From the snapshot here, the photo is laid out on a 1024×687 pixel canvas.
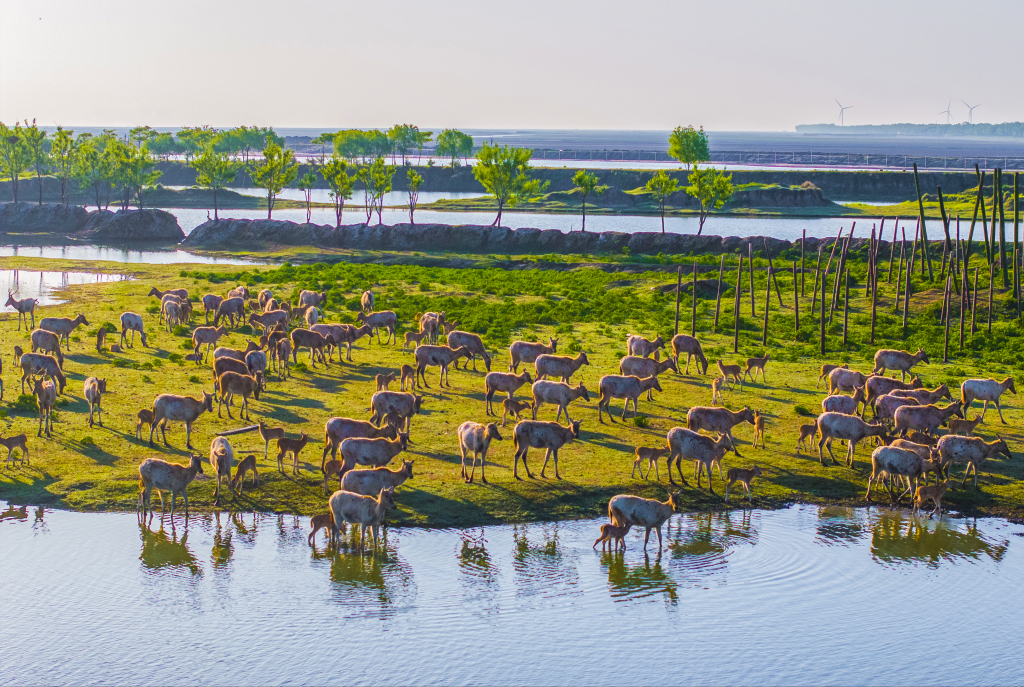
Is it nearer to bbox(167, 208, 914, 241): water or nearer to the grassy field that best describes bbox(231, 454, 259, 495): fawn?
the grassy field

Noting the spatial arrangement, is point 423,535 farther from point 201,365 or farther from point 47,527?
point 201,365

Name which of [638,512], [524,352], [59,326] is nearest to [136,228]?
[59,326]

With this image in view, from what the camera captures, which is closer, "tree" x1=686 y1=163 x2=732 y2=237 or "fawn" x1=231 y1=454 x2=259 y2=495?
"fawn" x1=231 y1=454 x2=259 y2=495

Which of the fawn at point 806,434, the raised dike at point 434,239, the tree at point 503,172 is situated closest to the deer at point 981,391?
the fawn at point 806,434

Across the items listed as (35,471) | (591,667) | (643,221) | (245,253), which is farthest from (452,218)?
(591,667)

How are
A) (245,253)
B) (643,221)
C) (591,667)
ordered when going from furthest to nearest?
(643,221) → (245,253) → (591,667)

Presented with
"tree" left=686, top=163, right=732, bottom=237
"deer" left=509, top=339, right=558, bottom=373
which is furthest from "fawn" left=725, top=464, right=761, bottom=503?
"tree" left=686, top=163, right=732, bottom=237
